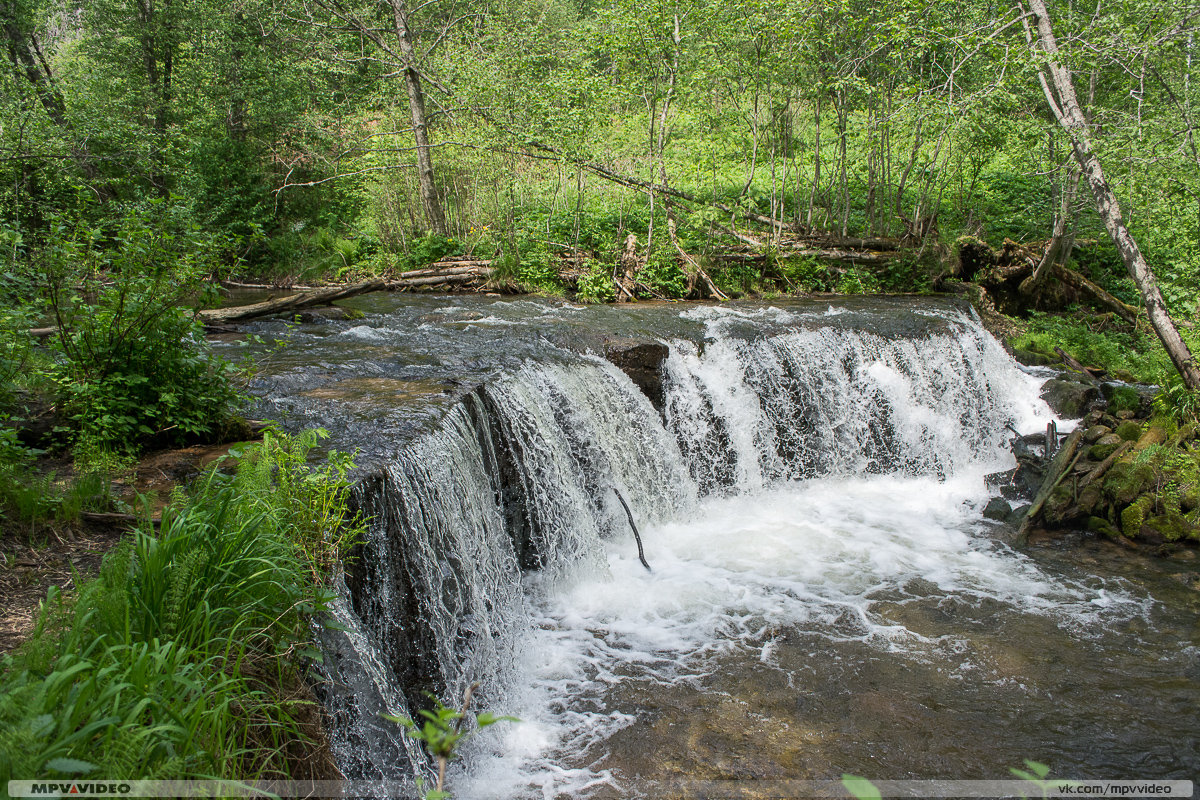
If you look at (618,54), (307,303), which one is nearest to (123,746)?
(307,303)

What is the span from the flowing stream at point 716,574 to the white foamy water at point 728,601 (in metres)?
0.03

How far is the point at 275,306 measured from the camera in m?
9.68

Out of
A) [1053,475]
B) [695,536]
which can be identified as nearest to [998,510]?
[1053,475]

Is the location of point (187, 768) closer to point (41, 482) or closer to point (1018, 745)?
point (41, 482)

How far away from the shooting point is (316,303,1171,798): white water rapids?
4.54 meters

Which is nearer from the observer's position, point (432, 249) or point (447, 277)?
point (447, 277)

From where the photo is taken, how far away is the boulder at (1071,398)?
988cm

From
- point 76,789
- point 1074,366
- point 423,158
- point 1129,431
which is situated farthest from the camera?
point 423,158

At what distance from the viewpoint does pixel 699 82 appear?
13164 mm

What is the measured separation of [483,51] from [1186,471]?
13.9m

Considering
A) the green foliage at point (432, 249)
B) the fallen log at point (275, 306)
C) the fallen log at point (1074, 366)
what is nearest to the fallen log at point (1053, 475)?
the fallen log at point (1074, 366)

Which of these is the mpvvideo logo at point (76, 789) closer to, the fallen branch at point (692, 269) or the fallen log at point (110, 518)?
the fallen log at point (110, 518)

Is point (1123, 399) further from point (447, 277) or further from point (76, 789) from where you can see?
point (76, 789)

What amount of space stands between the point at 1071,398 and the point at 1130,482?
9.40ft
